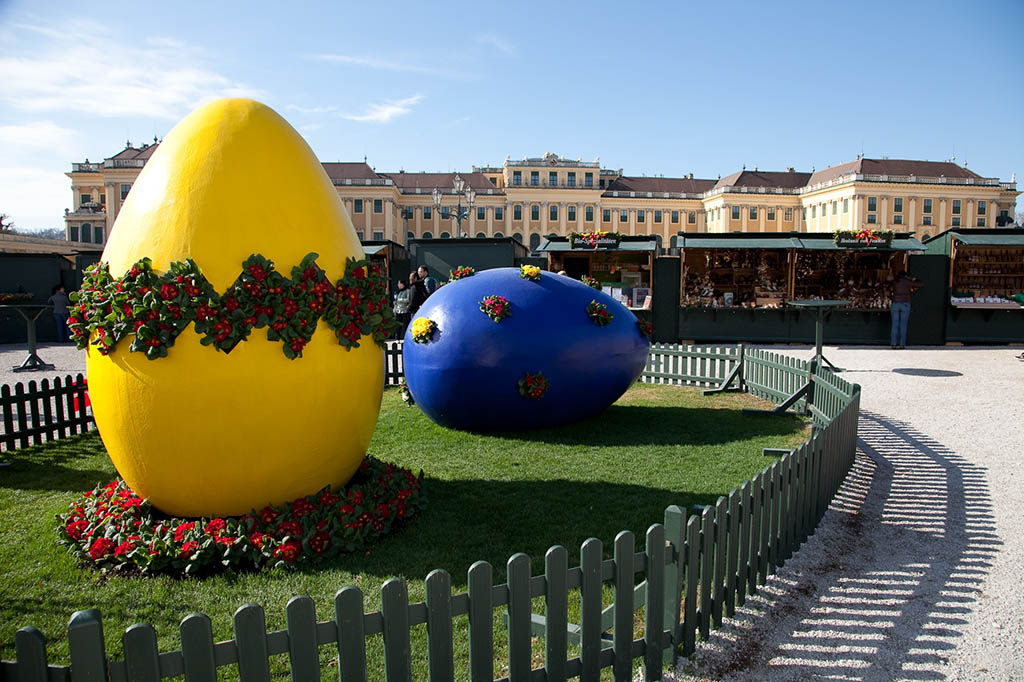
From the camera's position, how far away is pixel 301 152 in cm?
554

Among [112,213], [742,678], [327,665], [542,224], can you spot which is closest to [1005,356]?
[742,678]

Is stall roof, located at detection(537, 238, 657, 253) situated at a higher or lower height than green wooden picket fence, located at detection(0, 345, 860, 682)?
higher

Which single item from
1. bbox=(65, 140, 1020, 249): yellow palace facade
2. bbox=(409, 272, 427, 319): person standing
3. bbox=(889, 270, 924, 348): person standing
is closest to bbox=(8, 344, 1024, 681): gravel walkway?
bbox=(409, 272, 427, 319): person standing

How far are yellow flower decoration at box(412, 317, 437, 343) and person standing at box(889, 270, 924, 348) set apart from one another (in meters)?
16.5

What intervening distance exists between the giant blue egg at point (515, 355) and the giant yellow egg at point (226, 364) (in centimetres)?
308

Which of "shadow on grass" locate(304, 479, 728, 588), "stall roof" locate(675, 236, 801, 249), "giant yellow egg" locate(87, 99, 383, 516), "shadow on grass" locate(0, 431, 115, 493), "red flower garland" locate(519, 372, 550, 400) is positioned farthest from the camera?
"stall roof" locate(675, 236, 801, 249)

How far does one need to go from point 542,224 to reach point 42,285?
288 ft

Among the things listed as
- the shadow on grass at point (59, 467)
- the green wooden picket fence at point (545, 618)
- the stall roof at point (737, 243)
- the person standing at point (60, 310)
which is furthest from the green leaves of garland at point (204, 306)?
the person standing at point (60, 310)

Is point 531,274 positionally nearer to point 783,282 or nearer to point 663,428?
point 663,428

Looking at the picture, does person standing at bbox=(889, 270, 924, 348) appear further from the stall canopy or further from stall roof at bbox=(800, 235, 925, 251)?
the stall canopy

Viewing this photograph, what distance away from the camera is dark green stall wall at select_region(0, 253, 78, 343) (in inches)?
894

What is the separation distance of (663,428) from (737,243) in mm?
13580

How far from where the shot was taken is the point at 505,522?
5977 mm

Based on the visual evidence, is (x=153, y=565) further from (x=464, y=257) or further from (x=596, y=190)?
(x=596, y=190)
